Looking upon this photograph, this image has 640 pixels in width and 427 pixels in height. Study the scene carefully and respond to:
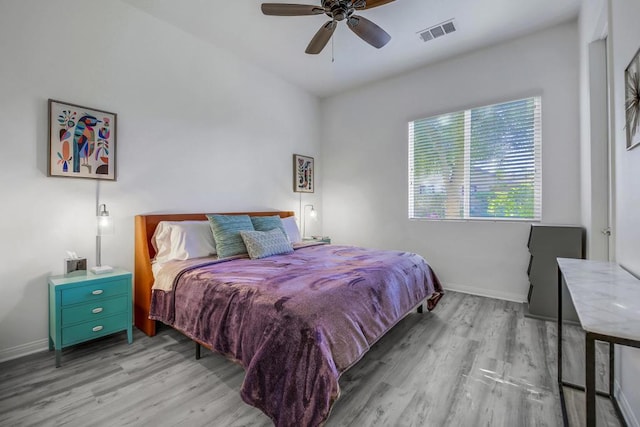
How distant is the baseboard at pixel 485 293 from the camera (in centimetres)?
339

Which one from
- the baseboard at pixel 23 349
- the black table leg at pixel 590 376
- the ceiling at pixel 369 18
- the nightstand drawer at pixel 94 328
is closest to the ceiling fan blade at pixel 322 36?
the ceiling at pixel 369 18

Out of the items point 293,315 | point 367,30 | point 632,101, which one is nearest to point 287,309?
point 293,315

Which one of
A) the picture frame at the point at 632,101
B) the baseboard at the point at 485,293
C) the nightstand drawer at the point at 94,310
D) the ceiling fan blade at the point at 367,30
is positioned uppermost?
the ceiling fan blade at the point at 367,30

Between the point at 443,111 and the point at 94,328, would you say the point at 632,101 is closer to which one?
the point at 443,111

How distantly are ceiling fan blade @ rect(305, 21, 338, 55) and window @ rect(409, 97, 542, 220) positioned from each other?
2.02m

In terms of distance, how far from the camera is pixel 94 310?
7.29 ft

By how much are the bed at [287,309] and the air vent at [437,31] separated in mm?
2469

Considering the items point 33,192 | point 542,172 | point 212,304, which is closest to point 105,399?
point 212,304

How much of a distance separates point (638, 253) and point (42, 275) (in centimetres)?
392

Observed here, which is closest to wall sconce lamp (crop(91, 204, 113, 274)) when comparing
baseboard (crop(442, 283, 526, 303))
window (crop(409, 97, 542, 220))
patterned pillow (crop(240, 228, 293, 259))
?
patterned pillow (crop(240, 228, 293, 259))

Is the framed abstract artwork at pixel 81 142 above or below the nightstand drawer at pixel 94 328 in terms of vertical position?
above

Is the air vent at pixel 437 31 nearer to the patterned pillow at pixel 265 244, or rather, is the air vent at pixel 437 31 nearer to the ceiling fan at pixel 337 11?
the ceiling fan at pixel 337 11

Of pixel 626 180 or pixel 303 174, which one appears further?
pixel 303 174

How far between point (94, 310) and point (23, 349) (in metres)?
0.62
